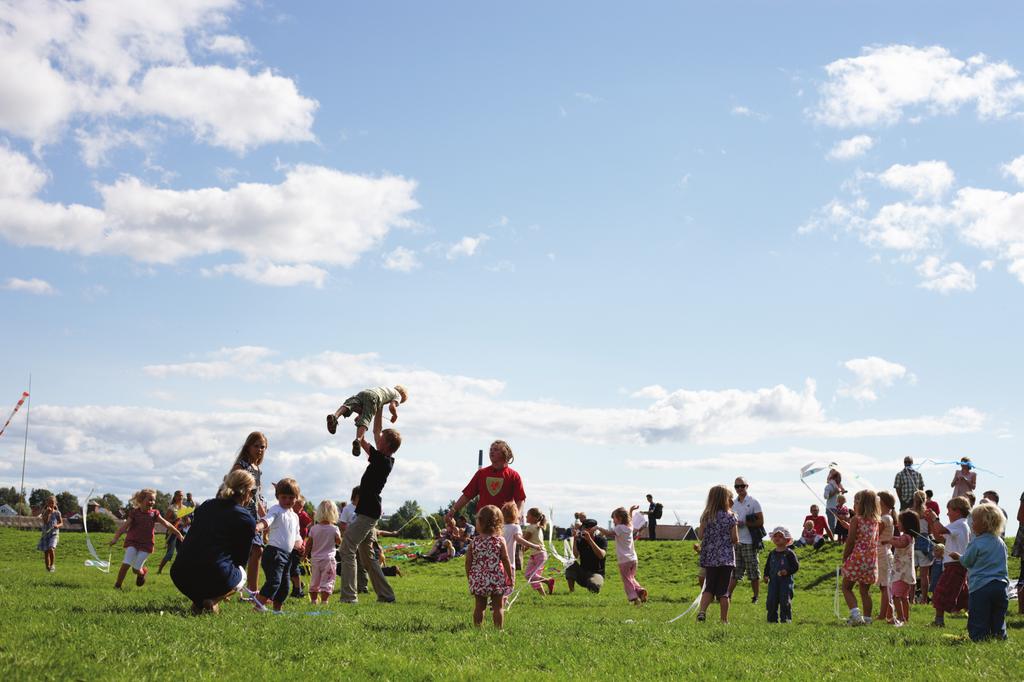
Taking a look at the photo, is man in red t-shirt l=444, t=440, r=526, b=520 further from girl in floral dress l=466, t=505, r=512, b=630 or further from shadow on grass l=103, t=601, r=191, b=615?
shadow on grass l=103, t=601, r=191, b=615

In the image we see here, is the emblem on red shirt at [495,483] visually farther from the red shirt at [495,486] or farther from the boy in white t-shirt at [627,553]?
the boy in white t-shirt at [627,553]

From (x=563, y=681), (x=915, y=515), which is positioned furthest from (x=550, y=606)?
(x=563, y=681)

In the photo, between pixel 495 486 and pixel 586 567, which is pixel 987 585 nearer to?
pixel 495 486

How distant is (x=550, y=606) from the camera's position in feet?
55.1

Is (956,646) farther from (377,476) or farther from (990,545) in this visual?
(377,476)

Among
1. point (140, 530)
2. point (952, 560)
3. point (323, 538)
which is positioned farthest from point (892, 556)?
point (140, 530)

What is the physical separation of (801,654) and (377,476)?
Answer: 20.9ft

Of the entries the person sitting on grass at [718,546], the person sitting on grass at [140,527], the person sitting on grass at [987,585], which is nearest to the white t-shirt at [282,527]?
the person sitting on grass at [140,527]

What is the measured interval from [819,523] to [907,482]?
5.58 meters

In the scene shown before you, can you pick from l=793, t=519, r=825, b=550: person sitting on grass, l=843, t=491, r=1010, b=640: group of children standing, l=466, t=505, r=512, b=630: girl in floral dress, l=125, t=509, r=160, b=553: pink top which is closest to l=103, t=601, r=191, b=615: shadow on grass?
l=466, t=505, r=512, b=630: girl in floral dress

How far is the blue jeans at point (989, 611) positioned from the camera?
11.6 meters

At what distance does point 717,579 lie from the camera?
14078 millimetres

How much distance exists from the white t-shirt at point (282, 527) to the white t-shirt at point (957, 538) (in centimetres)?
995

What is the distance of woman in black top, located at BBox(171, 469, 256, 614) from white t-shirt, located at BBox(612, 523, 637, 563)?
8606 mm
